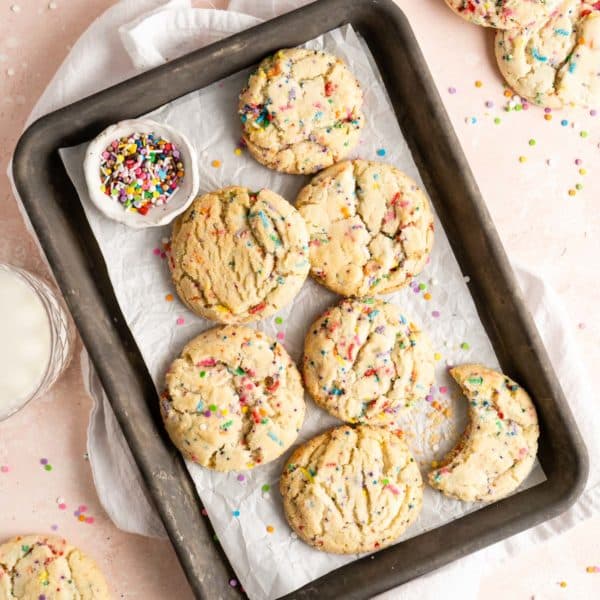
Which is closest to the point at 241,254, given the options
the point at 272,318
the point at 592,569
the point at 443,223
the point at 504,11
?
the point at 272,318

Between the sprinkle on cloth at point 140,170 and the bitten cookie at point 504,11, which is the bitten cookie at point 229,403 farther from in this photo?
the bitten cookie at point 504,11

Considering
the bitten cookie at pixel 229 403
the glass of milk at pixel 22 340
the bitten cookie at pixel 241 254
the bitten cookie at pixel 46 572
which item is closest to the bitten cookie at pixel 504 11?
the bitten cookie at pixel 241 254

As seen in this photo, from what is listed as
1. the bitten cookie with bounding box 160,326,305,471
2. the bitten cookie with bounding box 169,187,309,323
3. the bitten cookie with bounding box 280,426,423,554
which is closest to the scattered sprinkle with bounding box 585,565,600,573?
the bitten cookie with bounding box 280,426,423,554

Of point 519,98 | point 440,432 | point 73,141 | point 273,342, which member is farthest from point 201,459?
point 519,98

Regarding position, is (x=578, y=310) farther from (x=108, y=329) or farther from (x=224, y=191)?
(x=108, y=329)

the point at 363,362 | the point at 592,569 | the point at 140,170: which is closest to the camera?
the point at 140,170

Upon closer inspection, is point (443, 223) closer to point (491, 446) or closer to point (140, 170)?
point (491, 446)

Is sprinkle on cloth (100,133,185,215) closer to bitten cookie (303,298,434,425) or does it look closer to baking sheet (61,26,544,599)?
baking sheet (61,26,544,599)
